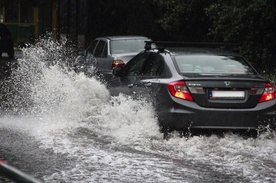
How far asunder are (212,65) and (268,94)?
948 millimetres

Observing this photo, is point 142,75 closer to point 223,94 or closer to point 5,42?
point 223,94

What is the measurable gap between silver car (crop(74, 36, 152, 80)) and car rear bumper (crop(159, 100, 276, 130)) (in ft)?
21.6

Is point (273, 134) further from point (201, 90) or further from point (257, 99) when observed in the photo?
point (201, 90)

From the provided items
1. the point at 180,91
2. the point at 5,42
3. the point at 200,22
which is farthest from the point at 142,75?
the point at 5,42

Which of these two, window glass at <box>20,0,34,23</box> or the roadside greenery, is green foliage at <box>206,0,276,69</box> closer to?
the roadside greenery

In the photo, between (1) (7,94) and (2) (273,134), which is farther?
(1) (7,94)

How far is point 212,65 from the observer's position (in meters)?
10.3

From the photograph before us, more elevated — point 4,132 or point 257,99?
point 257,99

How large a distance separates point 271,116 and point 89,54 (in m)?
10.1

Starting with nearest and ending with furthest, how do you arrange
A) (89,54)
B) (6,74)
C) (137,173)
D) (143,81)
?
(137,173) < (143,81) < (89,54) < (6,74)

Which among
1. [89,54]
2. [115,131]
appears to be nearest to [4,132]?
[115,131]

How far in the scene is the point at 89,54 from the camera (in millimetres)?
19203

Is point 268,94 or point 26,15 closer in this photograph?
point 268,94

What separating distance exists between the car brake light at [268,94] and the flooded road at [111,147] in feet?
1.57
